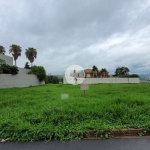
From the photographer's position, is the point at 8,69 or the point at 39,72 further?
the point at 39,72

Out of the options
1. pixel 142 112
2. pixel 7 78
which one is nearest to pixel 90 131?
pixel 142 112

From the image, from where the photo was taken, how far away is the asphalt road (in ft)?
6.59

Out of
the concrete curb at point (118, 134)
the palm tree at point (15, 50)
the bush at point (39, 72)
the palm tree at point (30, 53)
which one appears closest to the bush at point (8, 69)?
the bush at point (39, 72)

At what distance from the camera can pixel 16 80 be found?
15.2 m

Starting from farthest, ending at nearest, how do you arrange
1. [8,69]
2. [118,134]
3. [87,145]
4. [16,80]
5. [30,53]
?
[30,53] → [16,80] → [8,69] → [118,134] → [87,145]

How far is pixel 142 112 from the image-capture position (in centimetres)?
316

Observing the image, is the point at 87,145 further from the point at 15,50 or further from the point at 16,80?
the point at 15,50

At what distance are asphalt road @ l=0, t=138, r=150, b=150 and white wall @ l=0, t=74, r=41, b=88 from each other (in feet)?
40.5

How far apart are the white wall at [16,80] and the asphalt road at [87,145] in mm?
12336

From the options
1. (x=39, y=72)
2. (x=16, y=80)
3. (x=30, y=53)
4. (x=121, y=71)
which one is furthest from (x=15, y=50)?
(x=121, y=71)

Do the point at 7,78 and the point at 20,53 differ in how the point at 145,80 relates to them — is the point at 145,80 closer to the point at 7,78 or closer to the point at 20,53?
the point at 7,78

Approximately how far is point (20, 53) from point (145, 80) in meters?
23.8

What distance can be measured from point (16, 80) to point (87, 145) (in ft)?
48.9

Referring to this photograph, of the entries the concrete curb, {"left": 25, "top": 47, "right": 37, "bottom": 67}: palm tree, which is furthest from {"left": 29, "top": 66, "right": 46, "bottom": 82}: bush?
the concrete curb
